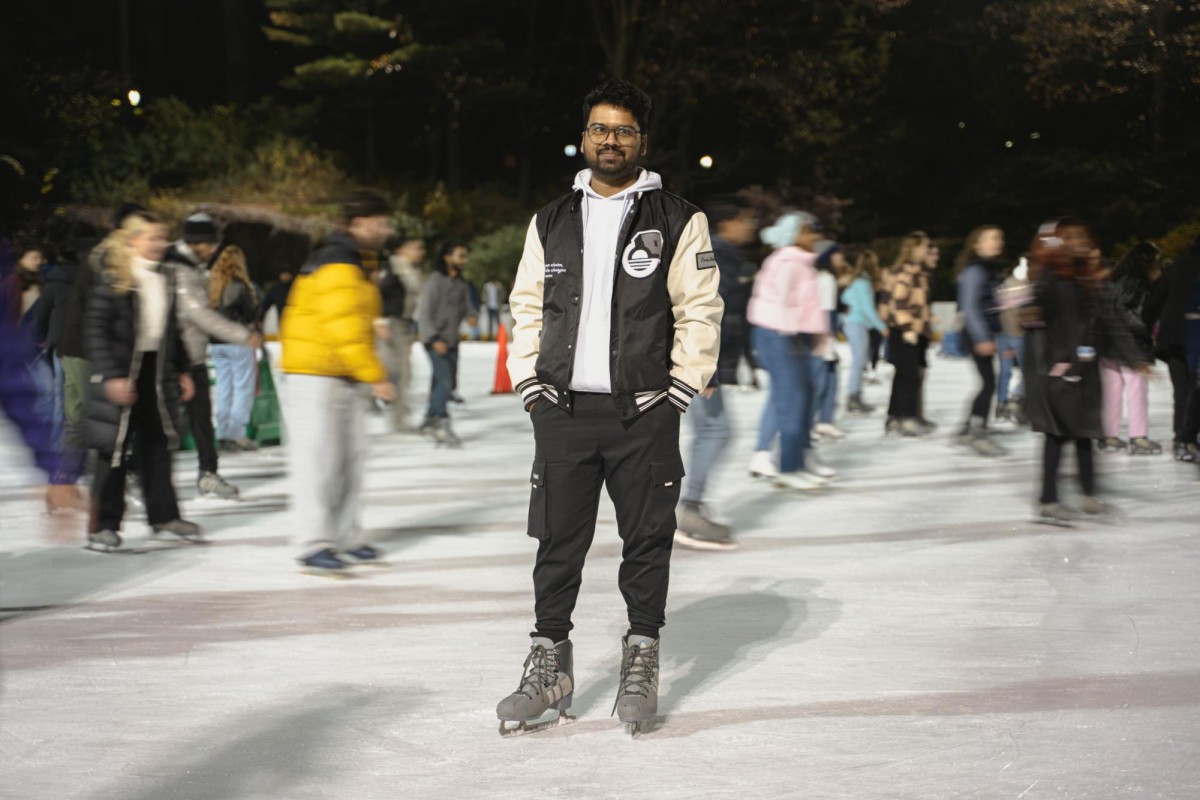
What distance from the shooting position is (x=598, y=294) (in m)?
4.16

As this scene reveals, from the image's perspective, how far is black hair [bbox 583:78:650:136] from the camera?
4.15 metres

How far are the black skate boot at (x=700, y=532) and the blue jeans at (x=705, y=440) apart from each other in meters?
0.09

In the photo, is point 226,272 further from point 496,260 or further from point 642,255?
point 496,260

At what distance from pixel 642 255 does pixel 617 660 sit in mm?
1634

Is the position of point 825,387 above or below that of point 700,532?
above

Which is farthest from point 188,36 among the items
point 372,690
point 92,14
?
point 372,690

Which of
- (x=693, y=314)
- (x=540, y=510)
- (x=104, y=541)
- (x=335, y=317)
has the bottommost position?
(x=104, y=541)

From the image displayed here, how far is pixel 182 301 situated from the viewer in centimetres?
736

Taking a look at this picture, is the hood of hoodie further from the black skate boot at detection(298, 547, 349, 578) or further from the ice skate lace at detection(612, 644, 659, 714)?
the black skate boot at detection(298, 547, 349, 578)

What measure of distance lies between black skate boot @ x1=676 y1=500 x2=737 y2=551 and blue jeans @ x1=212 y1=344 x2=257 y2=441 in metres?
4.74

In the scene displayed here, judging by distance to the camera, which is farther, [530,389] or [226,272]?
[226,272]

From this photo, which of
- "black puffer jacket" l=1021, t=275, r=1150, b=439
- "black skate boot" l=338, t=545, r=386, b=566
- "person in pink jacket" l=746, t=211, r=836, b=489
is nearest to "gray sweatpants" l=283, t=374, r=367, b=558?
"black skate boot" l=338, t=545, r=386, b=566

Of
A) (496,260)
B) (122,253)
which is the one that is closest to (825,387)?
(122,253)

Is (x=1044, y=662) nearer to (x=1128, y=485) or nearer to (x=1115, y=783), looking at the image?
(x=1115, y=783)
